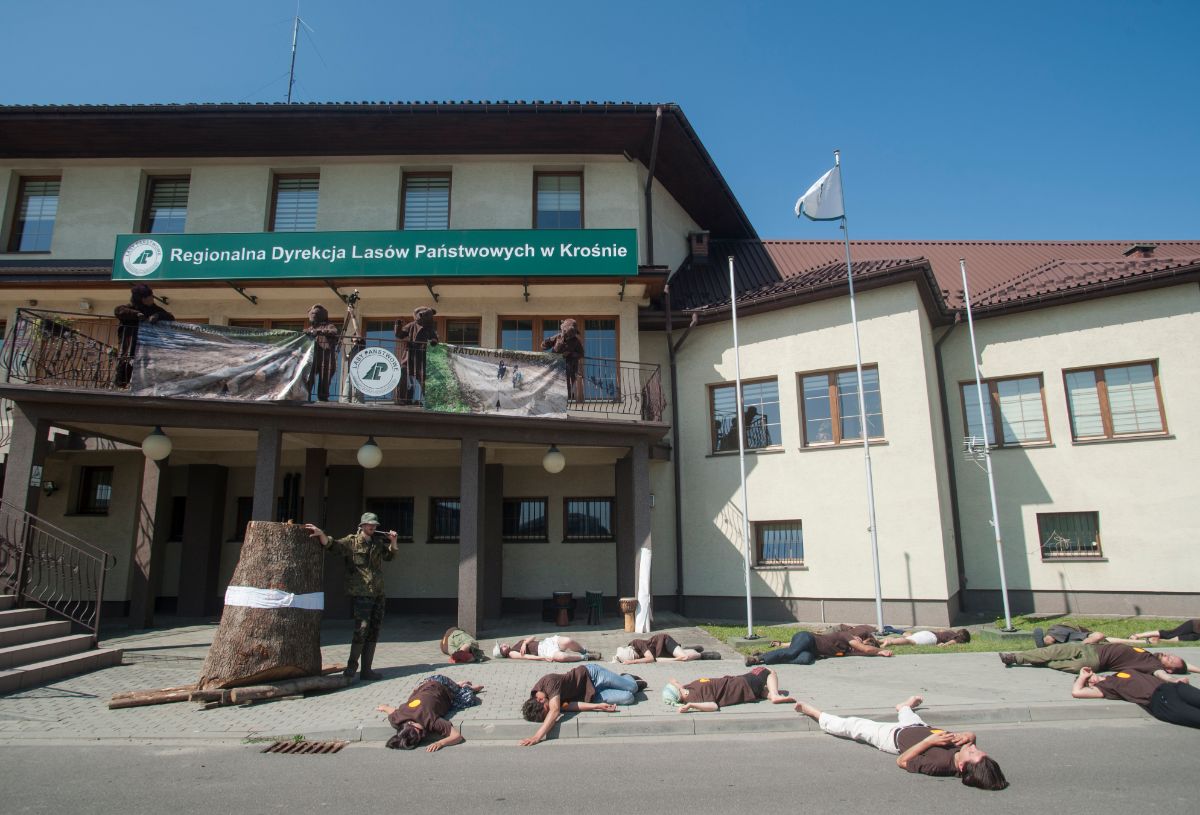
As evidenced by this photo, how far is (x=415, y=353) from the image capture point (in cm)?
1291

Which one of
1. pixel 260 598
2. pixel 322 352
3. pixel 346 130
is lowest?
pixel 260 598

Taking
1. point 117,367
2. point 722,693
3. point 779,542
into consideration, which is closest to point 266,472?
point 117,367

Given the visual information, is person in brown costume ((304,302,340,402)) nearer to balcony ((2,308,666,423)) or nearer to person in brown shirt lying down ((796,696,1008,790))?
balcony ((2,308,666,423))

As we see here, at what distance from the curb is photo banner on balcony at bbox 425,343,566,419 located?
20.3 feet

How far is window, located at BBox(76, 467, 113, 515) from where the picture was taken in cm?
1546

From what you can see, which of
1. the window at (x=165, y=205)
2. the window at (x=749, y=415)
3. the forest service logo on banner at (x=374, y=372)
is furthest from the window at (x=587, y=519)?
the window at (x=165, y=205)

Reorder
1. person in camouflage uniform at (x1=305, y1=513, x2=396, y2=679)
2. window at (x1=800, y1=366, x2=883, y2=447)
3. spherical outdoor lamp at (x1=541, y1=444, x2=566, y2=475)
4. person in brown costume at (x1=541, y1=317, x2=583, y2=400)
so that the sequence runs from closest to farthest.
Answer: person in camouflage uniform at (x1=305, y1=513, x2=396, y2=679)
spherical outdoor lamp at (x1=541, y1=444, x2=566, y2=475)
person in brown costume at (x1=541, y1=317, x2=583, y2=400)
window at (x1=800, y1=366, x2=883, y2=447)

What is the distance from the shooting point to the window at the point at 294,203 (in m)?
15.9

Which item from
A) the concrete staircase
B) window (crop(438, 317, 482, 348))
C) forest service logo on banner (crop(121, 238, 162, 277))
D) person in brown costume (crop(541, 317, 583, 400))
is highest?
forest service logo on banner (crop(121, 238, 162, 277))

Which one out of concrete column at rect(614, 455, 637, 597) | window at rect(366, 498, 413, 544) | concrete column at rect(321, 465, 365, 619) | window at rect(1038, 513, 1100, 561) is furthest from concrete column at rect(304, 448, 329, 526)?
window at rect(1038, 513, 1100, 561)

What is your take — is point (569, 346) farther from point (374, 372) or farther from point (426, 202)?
point (426, 202)

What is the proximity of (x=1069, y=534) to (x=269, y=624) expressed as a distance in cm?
1439

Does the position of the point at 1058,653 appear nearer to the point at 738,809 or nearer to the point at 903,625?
the point at 903,625

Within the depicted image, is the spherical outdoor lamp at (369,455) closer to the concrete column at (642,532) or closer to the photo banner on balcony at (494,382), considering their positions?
the photo banner on balcony at (494,382)
